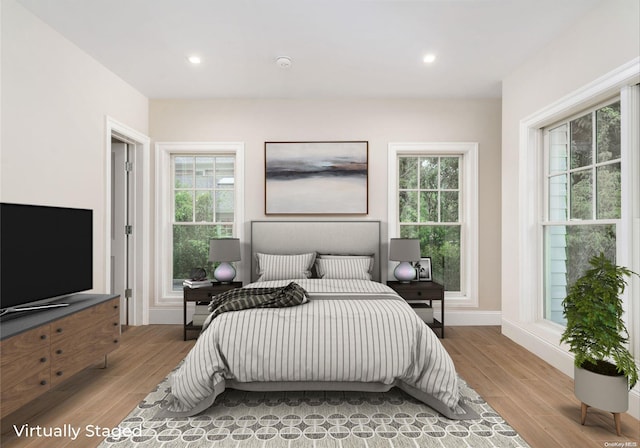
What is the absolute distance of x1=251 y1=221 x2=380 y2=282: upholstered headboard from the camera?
14.4 ft

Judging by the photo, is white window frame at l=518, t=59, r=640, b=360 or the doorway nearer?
white window frame at l=518, t=59, r=640, b=360

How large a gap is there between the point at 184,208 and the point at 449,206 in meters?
3.32

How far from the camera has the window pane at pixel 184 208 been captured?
4.66m

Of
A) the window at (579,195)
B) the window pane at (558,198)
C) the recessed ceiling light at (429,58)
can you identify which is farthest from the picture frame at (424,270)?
the recessed ceiling light at (429,58)

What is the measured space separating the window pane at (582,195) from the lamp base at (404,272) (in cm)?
160

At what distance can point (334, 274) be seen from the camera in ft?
13.0

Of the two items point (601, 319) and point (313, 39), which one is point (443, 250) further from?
point (313, 39)

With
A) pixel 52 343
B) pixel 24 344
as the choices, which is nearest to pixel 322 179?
pixel 52 343

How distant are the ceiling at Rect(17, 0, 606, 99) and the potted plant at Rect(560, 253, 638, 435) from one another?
1956 mm

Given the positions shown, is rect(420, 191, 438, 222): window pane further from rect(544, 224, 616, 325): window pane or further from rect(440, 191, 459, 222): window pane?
rect(544, 224, 616, 325): window pane

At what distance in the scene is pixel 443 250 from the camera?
15.1 feet

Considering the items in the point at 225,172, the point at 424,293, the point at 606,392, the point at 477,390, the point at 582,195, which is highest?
the point at 225,172

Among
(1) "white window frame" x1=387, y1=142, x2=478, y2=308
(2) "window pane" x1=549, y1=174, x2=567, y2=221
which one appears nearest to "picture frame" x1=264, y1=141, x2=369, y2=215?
(1) "white window frame" x1=387, y1=142, x2=478, y2=308

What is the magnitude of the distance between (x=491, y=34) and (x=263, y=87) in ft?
7.57
